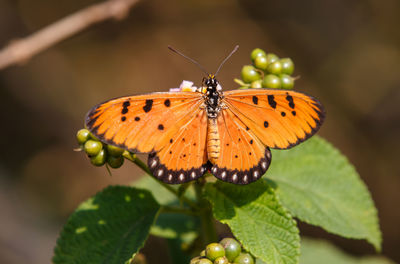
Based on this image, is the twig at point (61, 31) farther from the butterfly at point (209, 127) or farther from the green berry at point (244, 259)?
the green berry at point (244, 259)

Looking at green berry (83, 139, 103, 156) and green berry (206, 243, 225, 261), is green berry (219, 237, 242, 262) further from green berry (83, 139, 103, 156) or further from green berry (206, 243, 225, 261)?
green berry (83, 139, 103, 156)

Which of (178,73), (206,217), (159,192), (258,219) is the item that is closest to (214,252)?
(258,219)

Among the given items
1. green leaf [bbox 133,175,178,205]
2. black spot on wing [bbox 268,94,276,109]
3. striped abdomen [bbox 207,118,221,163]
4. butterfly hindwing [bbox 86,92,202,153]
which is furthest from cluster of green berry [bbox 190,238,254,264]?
green leaf [bbox 133,175,178,205]

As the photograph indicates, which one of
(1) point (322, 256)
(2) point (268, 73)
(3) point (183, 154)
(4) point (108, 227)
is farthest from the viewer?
(1) point (322, 256)

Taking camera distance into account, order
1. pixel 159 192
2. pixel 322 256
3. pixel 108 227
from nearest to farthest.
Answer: pixel 108 227, pixel 159 192, pixel 322 256

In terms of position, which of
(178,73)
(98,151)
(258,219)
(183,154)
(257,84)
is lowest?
(258,219)

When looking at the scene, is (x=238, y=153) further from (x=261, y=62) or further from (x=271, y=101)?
(x=261, y=62)

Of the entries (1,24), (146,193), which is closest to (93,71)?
(1,24)

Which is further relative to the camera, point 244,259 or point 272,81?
point 272,81
